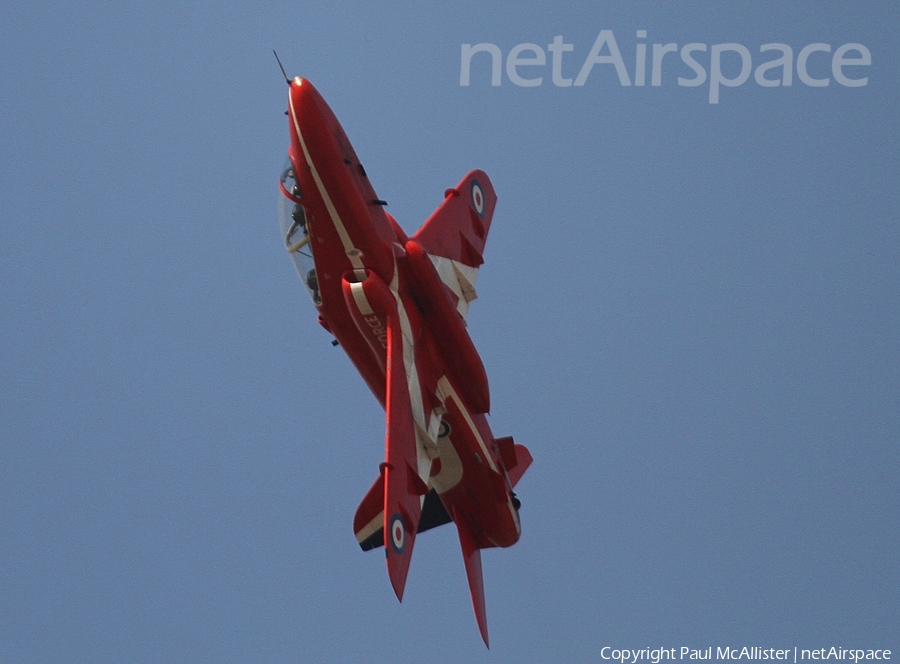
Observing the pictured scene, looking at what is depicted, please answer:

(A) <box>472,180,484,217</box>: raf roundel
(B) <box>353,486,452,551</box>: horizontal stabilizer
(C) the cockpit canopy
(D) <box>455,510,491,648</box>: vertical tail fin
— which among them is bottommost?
(D) <box>455,510,491,648</box>: vertical tail fin

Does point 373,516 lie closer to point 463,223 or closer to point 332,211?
point 463,223

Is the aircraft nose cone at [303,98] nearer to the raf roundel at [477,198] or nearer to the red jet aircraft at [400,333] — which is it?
the red jet aircraft at [400,333]

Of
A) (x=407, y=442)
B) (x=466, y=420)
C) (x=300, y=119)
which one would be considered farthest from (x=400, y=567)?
(x=300, y=119)

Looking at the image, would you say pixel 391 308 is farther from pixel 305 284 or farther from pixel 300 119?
pixel 300 119

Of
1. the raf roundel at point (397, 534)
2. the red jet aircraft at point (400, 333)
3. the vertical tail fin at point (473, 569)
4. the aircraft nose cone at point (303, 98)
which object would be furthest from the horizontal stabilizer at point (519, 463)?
the aircraft nose cone at point (303, 98)

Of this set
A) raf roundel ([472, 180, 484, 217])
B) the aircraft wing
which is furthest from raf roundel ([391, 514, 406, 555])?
raf roundel ([472, 180, 484, 217])

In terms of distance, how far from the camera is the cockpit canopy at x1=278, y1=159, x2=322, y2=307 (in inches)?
1153

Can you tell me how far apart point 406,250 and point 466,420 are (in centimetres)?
352

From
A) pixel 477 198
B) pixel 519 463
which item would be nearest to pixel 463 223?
pixel 477 198

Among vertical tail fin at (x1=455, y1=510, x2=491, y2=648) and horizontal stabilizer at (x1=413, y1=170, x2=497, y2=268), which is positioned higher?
horizontal stabilizer at (x1=413, y1=170, x2=497, y2=268)

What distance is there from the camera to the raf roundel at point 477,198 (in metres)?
34.3

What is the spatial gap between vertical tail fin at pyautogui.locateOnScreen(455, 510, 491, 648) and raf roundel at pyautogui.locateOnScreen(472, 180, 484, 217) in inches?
255

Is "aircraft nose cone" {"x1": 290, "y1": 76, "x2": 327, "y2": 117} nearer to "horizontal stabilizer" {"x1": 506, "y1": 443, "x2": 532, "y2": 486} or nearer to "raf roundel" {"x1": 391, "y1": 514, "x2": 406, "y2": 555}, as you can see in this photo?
"raf roundel" {"x1": 391, "y1": 514, "x2": 406, "y2": 555}

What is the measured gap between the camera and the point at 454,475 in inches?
1249
